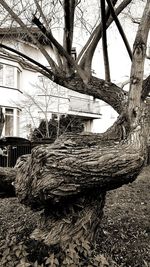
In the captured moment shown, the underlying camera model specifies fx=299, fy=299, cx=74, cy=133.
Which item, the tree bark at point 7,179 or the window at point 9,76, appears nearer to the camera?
the tree bark at point 7,179

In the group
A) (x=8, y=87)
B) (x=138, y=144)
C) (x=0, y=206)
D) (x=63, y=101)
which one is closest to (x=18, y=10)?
(x=0, y=206)

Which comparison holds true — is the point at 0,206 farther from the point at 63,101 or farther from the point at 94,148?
the point at 63,101

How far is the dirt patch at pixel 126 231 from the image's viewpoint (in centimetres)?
330

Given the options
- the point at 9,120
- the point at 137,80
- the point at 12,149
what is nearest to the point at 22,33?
the point at 137,80

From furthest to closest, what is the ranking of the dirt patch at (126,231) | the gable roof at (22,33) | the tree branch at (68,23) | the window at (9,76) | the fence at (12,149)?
the window at (9,76) < the fence at (12,149) < the gable roof at (22,33) < the tree branch at (68,23) < the dirt patch at (126,231)

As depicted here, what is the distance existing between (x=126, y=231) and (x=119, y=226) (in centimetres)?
19

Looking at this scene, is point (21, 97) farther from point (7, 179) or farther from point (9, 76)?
point (7, 179)

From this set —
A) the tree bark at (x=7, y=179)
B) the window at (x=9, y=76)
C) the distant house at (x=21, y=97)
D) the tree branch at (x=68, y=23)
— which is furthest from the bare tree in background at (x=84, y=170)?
the window at (x=9, y=76)

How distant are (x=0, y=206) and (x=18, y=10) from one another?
3828 mm

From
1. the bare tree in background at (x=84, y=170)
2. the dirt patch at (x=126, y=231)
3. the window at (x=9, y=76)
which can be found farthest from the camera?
the window at (x=9, y=76)

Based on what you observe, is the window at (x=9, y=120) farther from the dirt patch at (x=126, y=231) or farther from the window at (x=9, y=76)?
the dirt patch at (x=126, y=231)

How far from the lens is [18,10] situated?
19.3ft

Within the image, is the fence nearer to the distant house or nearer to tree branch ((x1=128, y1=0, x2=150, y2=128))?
the distant house

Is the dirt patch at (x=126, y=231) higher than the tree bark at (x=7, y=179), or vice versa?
the tree bark at (x=7, y=179)
